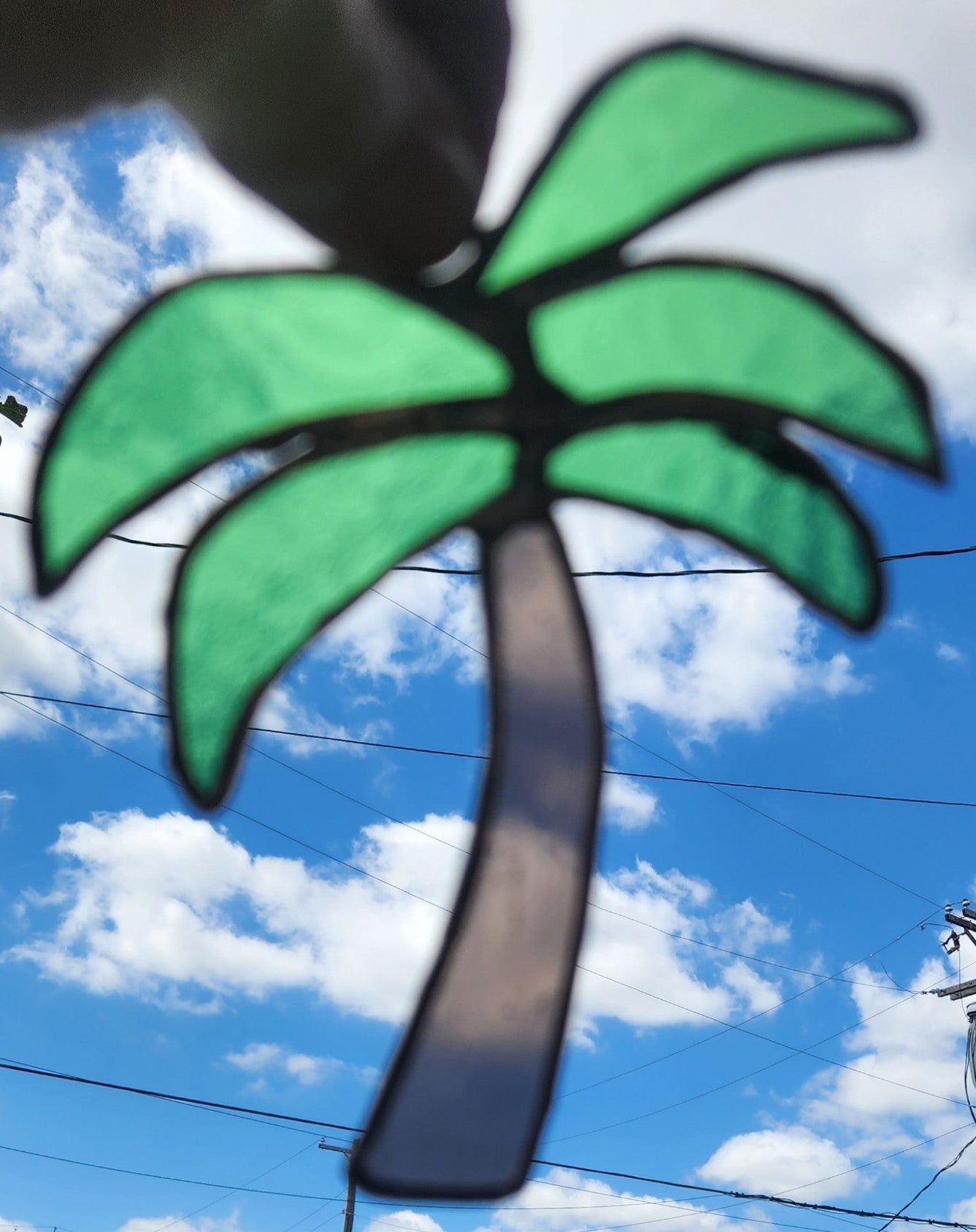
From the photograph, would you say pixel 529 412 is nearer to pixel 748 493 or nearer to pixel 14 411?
pixel 748 493

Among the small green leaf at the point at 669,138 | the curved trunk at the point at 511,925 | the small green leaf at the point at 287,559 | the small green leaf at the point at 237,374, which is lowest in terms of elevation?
the curved trunk at the point at 511,925

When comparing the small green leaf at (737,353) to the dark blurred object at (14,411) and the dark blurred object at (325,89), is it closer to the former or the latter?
the dark blurred object at (325,89)

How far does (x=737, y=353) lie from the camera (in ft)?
4.52

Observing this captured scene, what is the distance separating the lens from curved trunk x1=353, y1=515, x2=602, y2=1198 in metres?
1.15

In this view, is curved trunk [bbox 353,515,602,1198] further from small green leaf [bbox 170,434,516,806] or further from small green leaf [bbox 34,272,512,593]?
small green leaf [bbox 34,272,512,593]

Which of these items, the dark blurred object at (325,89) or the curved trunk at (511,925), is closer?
the curved trunk at (511,925)

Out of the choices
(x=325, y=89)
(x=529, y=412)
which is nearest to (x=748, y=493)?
(x=529, y=412)

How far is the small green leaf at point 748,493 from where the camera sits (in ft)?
4.51

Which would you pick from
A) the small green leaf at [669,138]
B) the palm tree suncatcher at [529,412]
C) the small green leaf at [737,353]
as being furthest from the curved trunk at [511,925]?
the small green leaf at [669,138]

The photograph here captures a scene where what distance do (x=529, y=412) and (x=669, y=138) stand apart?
0.36m

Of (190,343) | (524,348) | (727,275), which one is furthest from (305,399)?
(727,275)

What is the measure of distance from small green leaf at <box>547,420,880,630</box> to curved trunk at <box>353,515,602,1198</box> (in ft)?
0.33

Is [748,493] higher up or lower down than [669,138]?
lower down

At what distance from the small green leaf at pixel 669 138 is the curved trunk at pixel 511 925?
0.34 m
